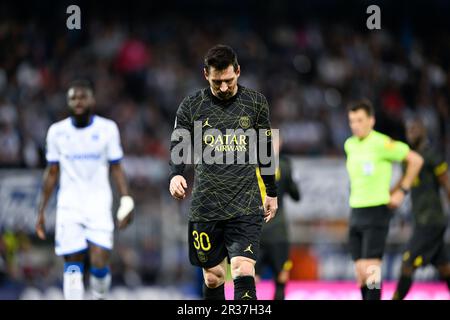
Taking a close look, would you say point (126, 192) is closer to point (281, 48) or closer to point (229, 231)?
point (229, 231)

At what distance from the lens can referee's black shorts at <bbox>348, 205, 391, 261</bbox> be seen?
10.6 m

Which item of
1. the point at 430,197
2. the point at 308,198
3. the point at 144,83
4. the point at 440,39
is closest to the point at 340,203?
the point at 308,198

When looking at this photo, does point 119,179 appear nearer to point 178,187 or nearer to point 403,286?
point 178,187

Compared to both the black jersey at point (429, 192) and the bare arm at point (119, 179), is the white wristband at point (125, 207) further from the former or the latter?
the black jersey at point (429, 192)

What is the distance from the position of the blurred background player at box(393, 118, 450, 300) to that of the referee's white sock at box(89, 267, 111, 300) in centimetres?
367

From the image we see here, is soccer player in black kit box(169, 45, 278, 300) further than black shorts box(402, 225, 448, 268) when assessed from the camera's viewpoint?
No

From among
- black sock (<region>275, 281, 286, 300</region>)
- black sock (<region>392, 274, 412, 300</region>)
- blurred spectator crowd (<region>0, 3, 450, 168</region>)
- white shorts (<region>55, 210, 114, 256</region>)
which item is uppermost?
blurred spectator crowd (<region>0, 3, 450, 168</region>)

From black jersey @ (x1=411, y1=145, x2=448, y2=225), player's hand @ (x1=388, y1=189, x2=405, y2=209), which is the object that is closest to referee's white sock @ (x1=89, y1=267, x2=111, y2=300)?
player's hand @ (x1=388, y1=189, x2=405, y2=209)

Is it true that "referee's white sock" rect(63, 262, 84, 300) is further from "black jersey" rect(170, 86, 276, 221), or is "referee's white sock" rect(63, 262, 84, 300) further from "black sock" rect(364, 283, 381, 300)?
"black sock" rect(364, 283, 381, 300)

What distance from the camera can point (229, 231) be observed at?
7.97 m

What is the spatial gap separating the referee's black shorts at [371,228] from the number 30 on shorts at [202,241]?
3137 millimetres

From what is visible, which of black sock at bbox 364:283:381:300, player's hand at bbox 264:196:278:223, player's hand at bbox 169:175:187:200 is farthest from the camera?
black sock at bbox 364:283:381:300

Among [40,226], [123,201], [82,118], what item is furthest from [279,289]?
[82,118]
